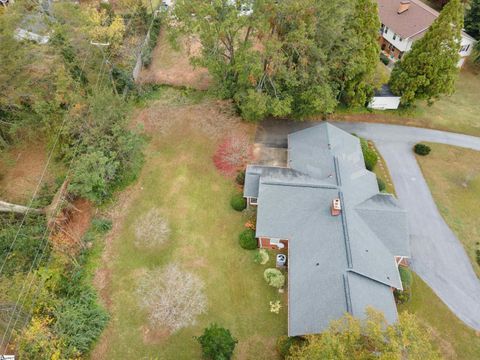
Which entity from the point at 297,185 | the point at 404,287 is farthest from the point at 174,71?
the point at 404,287

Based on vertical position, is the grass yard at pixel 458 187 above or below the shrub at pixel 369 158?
below

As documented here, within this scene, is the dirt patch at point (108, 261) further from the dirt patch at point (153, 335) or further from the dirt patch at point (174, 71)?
the dirt patch at point (174, 71)

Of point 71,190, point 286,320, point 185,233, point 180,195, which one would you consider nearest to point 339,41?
point 180,195

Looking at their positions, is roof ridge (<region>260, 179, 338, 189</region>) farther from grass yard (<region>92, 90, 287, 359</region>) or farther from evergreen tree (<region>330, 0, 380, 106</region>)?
evergreen tree (<region>330, 0, 380, 106</region>)

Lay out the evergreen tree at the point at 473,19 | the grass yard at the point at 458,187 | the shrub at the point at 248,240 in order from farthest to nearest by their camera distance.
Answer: the evergreen tree at the point at 473,19, the grass yard at the point at 458,187, the shrub at the point at 248,240

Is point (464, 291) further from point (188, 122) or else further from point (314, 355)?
point (188, 122)

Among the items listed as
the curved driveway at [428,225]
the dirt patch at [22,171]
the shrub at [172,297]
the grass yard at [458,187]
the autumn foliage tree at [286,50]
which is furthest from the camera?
the dirt patch at [22,171]

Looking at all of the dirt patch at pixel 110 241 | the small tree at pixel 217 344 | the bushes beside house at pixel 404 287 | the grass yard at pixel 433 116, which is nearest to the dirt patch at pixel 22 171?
the dirt patch at pixel 110 241
